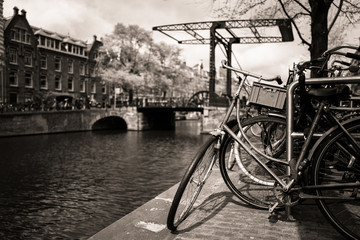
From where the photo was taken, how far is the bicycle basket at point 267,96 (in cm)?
257

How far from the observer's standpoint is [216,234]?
2342 millimetres

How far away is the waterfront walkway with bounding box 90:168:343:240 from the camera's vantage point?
232cm

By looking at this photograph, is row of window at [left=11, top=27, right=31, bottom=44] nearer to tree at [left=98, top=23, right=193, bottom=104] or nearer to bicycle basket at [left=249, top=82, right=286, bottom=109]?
tree at [left=98, top=23, right=193, bottom=104]

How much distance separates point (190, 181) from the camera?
8.00 feet

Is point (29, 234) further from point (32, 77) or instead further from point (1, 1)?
point (32, 77)

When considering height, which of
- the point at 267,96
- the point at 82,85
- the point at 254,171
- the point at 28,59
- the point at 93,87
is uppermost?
the point at 28,59

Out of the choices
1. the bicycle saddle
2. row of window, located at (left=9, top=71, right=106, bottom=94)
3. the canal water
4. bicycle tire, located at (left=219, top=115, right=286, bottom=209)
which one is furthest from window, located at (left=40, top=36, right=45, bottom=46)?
the bicycle saddle

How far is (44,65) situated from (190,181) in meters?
38.2

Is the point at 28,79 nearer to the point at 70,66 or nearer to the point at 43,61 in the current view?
the point at 43,61

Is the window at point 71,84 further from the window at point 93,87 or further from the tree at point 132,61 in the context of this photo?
the tree at point 132,61

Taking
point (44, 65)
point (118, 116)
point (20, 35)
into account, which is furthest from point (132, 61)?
point (20, 35)

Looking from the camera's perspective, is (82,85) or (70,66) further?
(82,85)

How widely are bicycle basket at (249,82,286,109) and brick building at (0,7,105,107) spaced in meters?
29.6

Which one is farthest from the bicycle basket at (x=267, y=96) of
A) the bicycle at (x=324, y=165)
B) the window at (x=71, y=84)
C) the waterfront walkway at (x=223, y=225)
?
the window at (x=71, y=84)
